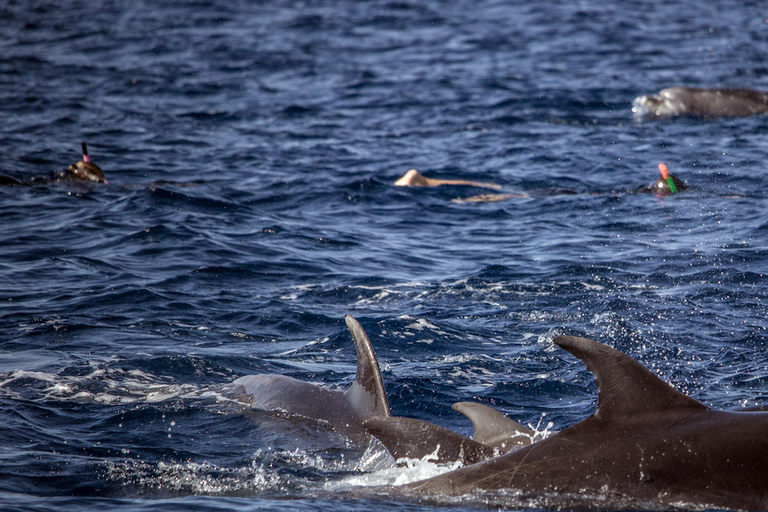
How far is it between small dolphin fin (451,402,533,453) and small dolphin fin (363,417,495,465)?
0.97ft

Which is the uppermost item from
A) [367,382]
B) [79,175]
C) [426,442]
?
[426,442]

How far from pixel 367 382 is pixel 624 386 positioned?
2.26 metres

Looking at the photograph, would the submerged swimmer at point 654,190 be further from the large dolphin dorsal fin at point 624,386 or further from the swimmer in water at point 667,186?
the large dolphin dorsal fin at point 624,386

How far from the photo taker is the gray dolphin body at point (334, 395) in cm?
645

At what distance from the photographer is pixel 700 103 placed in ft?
67.2

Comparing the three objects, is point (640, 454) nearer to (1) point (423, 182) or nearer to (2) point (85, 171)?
(1) point (423, 182)

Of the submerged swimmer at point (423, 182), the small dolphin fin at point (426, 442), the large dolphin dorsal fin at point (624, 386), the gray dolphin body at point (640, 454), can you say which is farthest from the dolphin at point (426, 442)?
the submerged swimmer at point (423, 182)

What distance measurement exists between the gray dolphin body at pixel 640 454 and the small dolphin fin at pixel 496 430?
2.03 feet

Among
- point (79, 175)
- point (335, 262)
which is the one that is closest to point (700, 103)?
point (335, 262)

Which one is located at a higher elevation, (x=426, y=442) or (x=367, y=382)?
(x=426, y=442)

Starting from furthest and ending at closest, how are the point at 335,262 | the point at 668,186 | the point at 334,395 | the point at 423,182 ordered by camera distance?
1. the point at 423,182
2. the point at 668,186
3. the point at 335,262
4. the point at 334,395

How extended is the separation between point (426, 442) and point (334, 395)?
1.85 meters

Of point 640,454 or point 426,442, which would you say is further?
point 426,442

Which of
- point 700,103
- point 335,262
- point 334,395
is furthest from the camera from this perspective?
point 700,103
